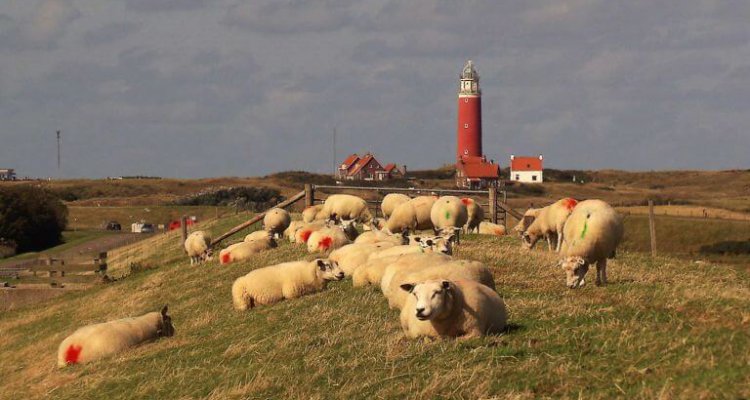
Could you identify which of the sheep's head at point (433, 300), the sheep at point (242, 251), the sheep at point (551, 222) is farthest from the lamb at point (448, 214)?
the sheep's head at point (433, 300)

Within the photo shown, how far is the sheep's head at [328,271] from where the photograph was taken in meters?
20.2

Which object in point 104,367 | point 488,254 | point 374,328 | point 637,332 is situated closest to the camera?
point 637,332

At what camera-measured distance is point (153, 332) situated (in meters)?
19.1

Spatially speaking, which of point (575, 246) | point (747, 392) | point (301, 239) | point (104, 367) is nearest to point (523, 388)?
point (747, 392)

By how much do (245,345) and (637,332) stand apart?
6.00 meters

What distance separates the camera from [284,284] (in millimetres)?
20375

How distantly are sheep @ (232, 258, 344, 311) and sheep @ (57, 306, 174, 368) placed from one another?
187cm

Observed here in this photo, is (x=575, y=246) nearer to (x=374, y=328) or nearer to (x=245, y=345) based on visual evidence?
(x=374, y=328)

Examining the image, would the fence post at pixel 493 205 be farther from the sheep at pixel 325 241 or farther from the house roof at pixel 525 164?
the house roof at pixel 525 164

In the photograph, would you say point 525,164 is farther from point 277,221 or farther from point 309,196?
point 277,221

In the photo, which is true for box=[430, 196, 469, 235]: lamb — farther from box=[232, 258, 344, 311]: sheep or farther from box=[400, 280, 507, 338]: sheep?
box=[400, 280, 507, 338]: sheep

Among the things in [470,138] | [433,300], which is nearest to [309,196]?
[433,300]

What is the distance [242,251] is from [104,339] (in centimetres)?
1174

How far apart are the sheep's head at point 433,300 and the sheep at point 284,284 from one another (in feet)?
25.7
